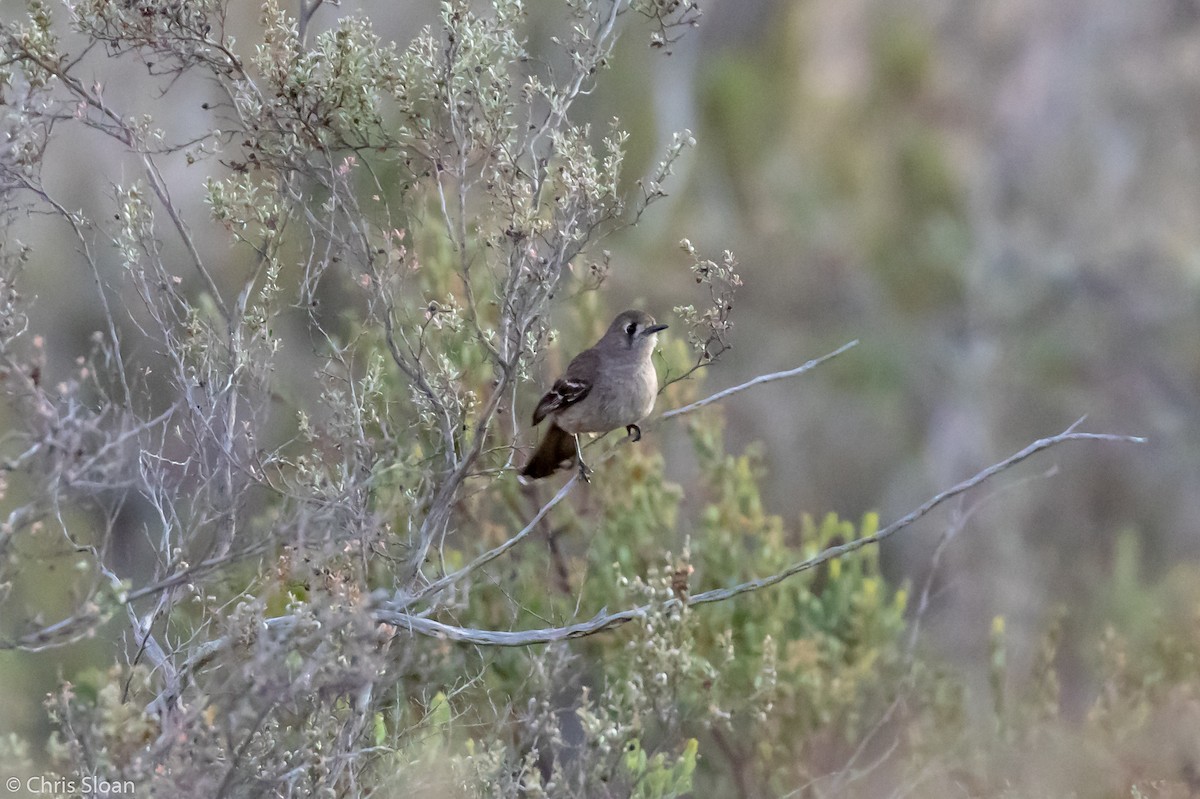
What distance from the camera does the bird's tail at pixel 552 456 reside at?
17.1 ft

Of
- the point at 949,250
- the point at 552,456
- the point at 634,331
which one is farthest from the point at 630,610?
the point at 949,250

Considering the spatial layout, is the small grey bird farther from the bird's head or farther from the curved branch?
the curved branch

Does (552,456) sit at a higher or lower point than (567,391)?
lower

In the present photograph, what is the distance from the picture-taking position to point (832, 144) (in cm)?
1452

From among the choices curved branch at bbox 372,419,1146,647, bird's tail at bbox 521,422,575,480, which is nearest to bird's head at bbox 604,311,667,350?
bird's tail at bbox 521,422,575,480

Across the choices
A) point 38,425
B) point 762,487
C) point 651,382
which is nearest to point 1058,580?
point 762,487

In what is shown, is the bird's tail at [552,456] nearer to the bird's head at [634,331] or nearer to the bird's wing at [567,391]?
the bird's wing at [567,391]

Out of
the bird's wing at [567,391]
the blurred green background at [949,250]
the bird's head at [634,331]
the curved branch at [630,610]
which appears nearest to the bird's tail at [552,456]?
the bird's wing at [567,391]

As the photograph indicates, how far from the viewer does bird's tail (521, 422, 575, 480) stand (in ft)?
17.1

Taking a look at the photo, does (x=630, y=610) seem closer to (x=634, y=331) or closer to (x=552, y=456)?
(x=634, y=331)

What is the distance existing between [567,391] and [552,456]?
20.3 inches

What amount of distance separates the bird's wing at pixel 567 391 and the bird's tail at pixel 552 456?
14.6 inches

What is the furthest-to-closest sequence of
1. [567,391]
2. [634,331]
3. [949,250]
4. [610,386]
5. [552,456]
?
[949,250]
[552,456]
[634,331]
[567,391]
[610,386]

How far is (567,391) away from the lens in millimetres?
4828
